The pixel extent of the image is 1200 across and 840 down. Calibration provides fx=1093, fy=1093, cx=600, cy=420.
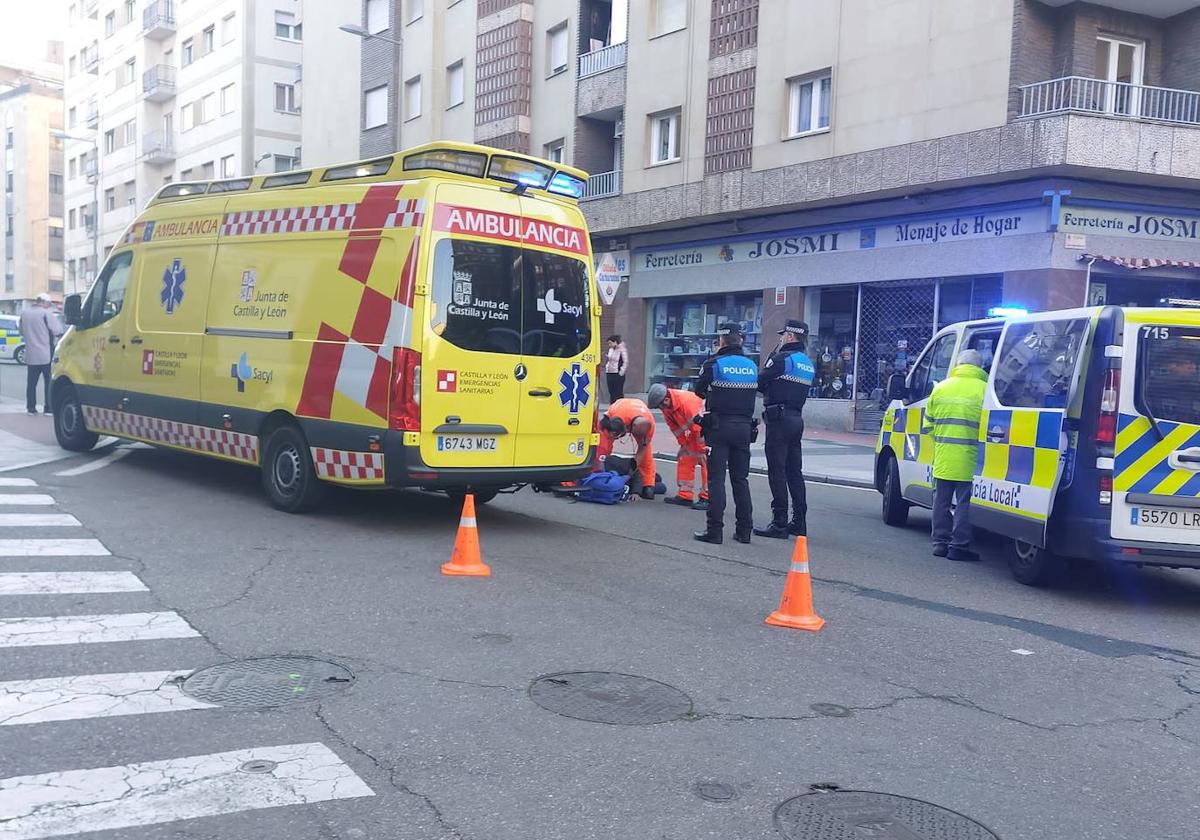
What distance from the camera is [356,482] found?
820 cm

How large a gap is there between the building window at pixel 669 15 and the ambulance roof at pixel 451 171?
16.0 m

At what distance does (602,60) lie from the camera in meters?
26.0

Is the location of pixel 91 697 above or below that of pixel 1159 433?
below

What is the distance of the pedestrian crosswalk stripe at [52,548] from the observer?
7.06m

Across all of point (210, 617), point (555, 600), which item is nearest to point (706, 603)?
point (555, 600)

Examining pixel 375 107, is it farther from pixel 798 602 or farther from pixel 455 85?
pixel 798 602

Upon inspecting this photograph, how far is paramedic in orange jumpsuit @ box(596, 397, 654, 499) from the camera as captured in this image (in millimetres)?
10891

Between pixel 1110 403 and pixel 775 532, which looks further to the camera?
pixel 775 532

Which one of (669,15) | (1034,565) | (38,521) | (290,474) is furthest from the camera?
(669,15)

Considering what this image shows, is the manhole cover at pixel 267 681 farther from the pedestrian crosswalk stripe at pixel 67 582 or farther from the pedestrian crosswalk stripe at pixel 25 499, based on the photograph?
the pedestrian crosswalk stripe at pixel 25 499

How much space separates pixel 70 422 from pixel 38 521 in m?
4.31

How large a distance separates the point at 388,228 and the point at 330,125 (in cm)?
3068

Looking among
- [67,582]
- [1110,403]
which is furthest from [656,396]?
[67,582]

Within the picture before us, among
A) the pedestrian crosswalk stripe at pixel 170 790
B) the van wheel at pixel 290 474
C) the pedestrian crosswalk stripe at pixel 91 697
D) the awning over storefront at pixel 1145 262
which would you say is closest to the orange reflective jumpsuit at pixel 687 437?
the van wheel at pixel 290 474
